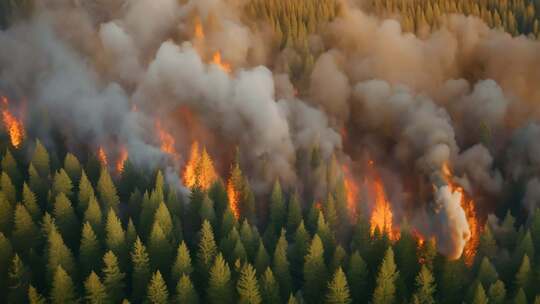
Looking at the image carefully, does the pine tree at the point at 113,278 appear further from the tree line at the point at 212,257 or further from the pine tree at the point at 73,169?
the pine tree at the point at 73,169

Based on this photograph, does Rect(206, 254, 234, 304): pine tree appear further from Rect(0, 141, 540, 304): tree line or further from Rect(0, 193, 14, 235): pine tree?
Rect(0, 193, 14, 235): pine tree

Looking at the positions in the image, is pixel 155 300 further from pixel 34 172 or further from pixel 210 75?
pixel 210 75

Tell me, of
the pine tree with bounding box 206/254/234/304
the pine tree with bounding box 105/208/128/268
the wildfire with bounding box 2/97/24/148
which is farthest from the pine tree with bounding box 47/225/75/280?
the wildfire with bounding box 2/97/24/148

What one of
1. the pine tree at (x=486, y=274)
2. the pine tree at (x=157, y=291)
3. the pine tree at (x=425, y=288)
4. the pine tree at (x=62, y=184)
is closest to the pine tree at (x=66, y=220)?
the pine tree at (x=62, y=184)

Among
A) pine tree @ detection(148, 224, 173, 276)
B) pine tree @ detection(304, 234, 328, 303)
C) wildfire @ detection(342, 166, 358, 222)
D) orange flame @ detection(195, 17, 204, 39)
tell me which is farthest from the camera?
orange flame @ detection(195, 17, 204, 39)

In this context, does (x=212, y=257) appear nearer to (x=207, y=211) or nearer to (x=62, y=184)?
(x=207, y=211)

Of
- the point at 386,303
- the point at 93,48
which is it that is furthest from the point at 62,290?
the point at 93,48

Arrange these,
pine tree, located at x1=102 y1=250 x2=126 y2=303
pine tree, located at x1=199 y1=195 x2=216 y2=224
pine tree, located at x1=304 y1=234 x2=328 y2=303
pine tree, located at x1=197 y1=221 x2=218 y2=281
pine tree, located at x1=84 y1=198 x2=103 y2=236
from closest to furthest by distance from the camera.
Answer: pine tree, located at x1=102 y1=250 x2=126 y2=303
pine tree, located at x1=304 y1=234 x2=328 y2=303
pine tree, located at x1=197 y1=221 x2=218 y2=281
pine tree, located at x1=84 y1=198 x2=103 y2=236
pine tree, located at x1=199 y1=195 x2=216 y2=224
